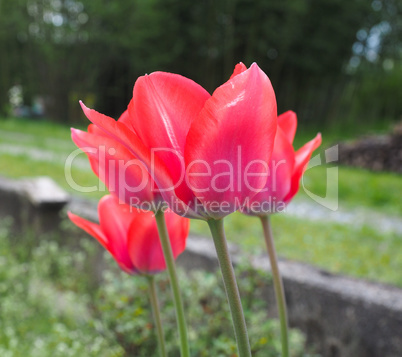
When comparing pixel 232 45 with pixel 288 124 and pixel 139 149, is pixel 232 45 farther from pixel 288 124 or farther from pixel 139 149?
pixel 139 149

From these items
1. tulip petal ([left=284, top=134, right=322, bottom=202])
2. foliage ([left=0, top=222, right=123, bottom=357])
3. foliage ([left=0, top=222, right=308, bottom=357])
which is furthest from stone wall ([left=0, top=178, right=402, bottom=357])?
tulip petal ([left=284, top=134, right=322, bottom=202])

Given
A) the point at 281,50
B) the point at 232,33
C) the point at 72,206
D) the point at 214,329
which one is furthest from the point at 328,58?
the point at 214,329

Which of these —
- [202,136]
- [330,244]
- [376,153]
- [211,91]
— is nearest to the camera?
[202,136]

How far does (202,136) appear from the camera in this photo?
50 cm

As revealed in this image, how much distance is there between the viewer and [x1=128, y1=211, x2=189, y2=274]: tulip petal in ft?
2.49

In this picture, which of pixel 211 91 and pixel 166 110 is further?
pixel 211 91

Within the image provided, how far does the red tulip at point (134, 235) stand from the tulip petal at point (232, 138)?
0.25 meters

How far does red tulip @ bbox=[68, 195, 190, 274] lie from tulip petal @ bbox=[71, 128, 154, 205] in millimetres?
132

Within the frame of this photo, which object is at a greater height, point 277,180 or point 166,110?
point 166,110

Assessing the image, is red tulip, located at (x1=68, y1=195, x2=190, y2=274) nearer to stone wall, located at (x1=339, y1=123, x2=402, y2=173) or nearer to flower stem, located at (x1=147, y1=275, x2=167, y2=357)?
flower stem, located at (x1=147, y1=275, x2=167, y2=357)

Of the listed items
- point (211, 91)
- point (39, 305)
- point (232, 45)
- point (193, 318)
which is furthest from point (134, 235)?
point (211, 91)

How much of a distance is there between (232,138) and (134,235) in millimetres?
307

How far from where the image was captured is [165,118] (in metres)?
0.53

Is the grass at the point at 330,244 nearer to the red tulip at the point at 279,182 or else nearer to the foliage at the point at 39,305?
the foliage at the point at 39,305
